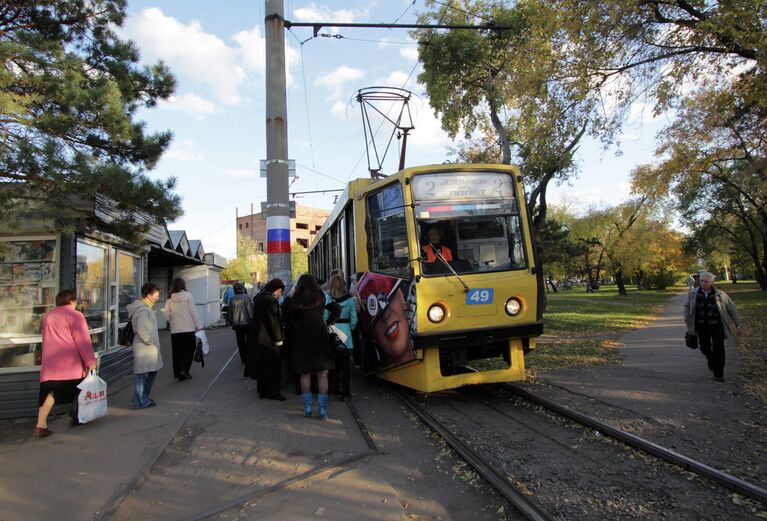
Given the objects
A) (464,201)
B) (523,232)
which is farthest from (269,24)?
(523,232)

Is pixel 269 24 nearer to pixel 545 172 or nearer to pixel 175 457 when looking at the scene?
pixel 175 457

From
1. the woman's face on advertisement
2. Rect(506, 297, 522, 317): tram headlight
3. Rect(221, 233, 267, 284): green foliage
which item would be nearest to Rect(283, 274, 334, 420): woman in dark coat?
the woman's face on advertisement

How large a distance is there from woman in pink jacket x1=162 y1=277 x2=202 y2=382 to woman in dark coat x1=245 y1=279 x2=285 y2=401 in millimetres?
1746

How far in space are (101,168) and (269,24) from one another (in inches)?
207

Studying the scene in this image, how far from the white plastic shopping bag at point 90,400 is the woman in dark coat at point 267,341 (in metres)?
1.95

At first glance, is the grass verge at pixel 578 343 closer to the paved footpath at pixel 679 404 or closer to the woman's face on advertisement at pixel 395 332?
the paved footpath at pixel 679 404

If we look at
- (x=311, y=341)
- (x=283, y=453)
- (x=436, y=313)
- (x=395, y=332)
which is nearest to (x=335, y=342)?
(x=311, y=341)

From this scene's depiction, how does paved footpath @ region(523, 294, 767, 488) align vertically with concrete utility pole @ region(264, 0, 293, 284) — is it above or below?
below

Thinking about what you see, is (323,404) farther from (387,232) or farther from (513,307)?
(513,307)

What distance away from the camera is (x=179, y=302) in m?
8.58

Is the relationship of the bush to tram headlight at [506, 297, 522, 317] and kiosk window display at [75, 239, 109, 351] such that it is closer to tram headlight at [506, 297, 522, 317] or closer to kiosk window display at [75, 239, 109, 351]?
tram headlight at [506, 297, 522, 317]

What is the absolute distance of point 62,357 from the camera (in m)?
5.93

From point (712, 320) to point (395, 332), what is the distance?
496cm

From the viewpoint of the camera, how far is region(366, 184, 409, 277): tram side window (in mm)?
6562
